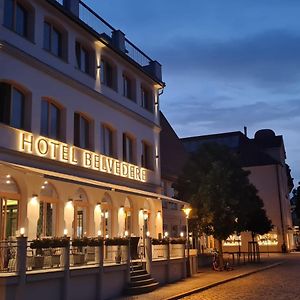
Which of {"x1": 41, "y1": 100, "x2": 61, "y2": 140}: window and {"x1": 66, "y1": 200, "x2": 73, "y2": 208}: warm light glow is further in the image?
{"x1": 66, "y1": 200, "x2": 73, "y2": 208}: warm light glow

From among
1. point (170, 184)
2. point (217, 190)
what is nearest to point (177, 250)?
point (217, 190)

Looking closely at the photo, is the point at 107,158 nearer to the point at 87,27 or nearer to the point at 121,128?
the point at 121,128

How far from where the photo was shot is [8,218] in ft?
52.9

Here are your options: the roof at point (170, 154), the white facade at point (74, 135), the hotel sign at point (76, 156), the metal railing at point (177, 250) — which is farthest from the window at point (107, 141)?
the roof at point (170, 154)

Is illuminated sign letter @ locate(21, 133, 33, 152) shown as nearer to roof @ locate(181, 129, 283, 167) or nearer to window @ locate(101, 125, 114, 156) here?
window @ locate(101, 125, 114, 156)

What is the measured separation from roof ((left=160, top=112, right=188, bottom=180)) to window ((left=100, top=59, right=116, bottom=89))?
10329 mm

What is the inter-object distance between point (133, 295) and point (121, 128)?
9160 mm

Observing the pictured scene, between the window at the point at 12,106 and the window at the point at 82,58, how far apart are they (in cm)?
435

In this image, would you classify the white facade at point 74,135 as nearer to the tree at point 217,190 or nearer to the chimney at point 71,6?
the chimney at point 71,6

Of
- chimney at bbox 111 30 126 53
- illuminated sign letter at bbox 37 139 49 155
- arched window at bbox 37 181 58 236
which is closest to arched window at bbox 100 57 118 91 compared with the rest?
chimney at bbox 111 30 126 53

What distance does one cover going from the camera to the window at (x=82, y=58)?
20.9 m

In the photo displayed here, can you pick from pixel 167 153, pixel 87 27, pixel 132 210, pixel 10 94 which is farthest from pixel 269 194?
pixel 10 94

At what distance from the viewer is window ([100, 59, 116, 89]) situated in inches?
898

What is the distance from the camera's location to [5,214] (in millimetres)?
15992
